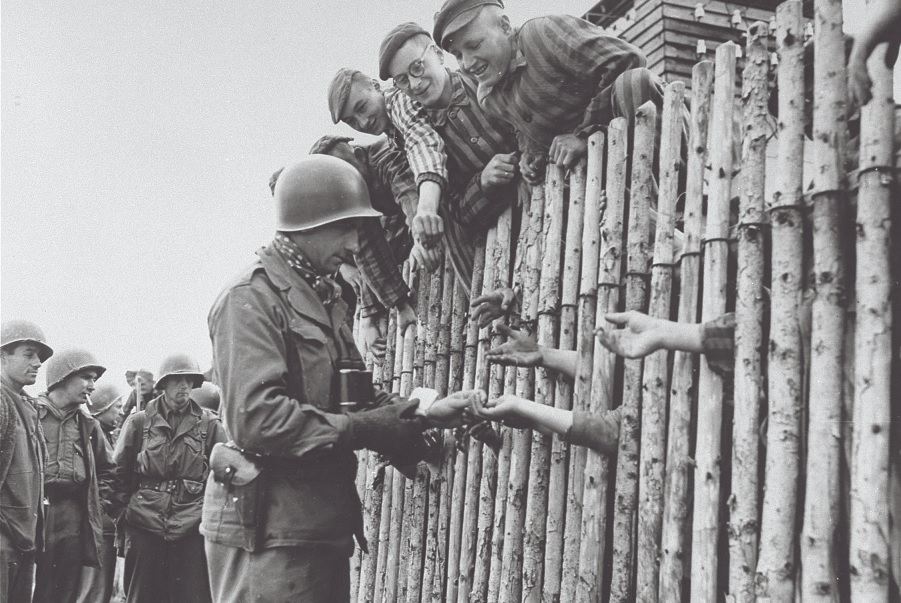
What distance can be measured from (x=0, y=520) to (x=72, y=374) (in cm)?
180

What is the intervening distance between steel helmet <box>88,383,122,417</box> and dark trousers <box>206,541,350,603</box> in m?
8.13

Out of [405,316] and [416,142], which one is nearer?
[416,142]

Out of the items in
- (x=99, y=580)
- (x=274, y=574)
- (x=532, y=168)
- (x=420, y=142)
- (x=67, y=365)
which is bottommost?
(x=99, y=580)

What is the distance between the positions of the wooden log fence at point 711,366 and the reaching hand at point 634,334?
14cm

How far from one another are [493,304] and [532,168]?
749 millimetres

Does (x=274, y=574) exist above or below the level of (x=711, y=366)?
below

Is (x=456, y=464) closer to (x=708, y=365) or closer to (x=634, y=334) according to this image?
(x=634, y=334)

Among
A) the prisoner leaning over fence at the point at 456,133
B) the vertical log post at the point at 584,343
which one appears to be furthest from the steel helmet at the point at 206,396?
the vertical log post at the point at 584,343

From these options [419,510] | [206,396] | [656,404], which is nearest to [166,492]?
[206,396]

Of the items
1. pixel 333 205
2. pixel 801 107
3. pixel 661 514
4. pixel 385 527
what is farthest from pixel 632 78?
pixel 385 527

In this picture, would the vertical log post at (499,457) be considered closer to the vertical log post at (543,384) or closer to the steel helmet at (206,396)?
the vertical log post at (543,384)

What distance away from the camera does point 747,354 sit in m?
2.92

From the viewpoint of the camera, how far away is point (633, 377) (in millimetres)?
3529

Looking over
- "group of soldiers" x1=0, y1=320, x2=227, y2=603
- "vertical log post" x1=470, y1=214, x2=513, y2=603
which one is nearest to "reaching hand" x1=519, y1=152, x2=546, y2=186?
"vertical log post" x1=470, y1=214, x2=513, y2=603
